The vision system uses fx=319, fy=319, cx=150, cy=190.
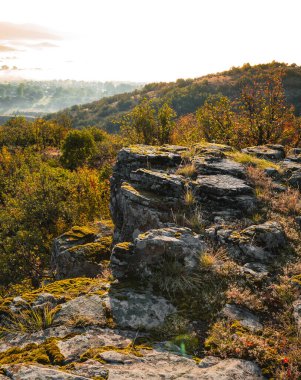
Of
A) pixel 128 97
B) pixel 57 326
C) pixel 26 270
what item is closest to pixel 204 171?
pixel 57 326

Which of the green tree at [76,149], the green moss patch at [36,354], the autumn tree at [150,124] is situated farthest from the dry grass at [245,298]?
the green tree at [76,149]

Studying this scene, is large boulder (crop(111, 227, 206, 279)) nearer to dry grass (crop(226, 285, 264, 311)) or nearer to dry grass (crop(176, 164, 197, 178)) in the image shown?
dry grass (crop(226, 285, 264, 311))

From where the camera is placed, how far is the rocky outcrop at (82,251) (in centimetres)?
1444

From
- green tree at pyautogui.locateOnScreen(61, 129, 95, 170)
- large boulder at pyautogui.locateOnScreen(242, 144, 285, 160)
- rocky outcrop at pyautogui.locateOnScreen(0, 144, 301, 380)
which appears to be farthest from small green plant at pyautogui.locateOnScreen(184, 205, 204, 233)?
green tree at pyautogui.locateOnScreen(61, 129, 95, 170)

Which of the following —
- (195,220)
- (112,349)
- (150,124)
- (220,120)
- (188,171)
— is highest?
(220,120)

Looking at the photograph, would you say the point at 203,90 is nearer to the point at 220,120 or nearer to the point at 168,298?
the point at 220,120

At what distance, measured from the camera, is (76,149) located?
57375mm

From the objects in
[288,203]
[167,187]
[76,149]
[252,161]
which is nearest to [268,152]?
[252,161]

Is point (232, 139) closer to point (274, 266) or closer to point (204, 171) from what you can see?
point (204, 171)

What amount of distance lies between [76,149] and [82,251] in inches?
1761

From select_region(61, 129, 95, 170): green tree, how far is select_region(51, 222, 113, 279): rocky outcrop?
40.6m

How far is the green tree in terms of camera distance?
5697 centimetres

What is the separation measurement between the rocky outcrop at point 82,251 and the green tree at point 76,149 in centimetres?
4063

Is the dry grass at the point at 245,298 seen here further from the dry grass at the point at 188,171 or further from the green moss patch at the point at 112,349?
the dry grass at the point at 188,171
